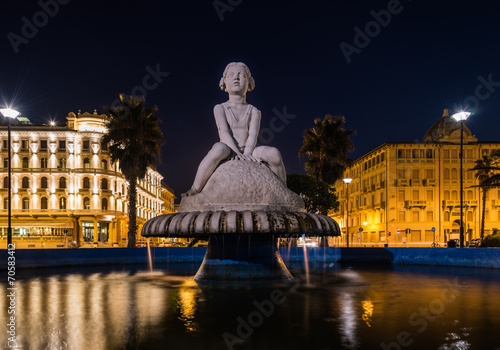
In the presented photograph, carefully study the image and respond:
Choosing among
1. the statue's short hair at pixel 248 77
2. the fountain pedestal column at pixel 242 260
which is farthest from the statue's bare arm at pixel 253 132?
the fountain pedestal column at pixel 242 260

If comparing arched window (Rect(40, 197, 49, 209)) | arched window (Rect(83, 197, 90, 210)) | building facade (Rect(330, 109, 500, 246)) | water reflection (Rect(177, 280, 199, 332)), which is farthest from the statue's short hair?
arched window (Rect(40, 197, 49, 209))

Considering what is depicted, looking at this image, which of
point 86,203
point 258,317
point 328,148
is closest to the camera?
point 258,317

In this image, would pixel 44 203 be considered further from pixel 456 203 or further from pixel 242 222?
pixel 242 222

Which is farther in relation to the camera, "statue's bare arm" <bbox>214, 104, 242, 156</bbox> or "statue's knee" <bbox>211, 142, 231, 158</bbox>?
"statue's bare arm" <bbox>214, 104, 242, 156</bbox>

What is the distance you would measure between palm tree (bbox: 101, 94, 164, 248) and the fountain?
18.6 meters

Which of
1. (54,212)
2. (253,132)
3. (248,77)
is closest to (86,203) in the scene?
(54,212)

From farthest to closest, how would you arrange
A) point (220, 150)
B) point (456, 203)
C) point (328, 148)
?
point (456, 203)
point (328, 148)
point (220, 150)

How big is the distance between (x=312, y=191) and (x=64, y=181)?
4205 centimetres

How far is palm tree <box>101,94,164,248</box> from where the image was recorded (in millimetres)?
27234

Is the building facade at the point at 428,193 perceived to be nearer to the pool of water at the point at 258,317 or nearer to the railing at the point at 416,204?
the railing at the point at 416,204

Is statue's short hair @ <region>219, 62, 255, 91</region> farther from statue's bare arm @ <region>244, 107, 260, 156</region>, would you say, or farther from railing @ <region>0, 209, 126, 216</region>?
railing @ <region>0, 209, 126, 216</region>

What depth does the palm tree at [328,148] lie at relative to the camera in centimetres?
3231

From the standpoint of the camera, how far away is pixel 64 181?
62.4 metres

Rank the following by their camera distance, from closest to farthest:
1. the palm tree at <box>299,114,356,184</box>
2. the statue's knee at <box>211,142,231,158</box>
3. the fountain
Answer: the fountain < the statue's knee at <box>211,142,231,158</box> < the palm tree at <box>299,114,356,184</box>
